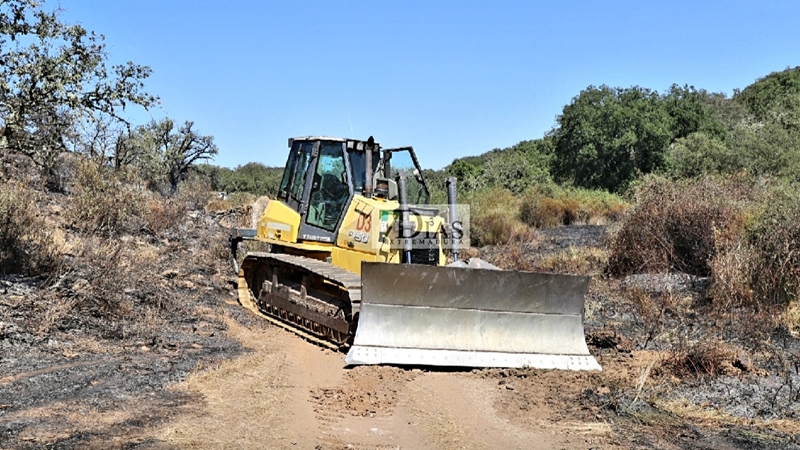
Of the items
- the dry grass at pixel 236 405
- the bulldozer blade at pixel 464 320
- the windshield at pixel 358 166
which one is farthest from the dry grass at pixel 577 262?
the dry grass at pixel 236 405

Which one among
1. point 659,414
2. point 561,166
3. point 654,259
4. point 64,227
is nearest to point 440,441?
point 659,414

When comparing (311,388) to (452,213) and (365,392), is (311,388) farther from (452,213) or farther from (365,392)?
(452,213)

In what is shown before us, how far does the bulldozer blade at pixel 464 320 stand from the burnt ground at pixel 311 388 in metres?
0.22

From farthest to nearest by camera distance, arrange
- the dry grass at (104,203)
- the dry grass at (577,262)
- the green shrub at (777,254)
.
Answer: the dry grass at (577,262)
the dry grass at (104,203)
the green shrub at (777,254)

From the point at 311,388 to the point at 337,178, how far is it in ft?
11.8

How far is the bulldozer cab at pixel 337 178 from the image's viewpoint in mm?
9023

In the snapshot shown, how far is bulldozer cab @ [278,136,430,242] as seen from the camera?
902cm

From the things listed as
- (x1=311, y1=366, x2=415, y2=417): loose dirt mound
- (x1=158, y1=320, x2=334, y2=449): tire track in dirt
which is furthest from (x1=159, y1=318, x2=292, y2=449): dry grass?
(x1=311, y1=366, x2=415, y2=417): loose dirt mound

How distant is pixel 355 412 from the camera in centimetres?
565

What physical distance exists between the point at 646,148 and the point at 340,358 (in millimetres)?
25669

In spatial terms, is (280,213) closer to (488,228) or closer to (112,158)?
(112,158)

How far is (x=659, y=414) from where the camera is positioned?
18.9 ft

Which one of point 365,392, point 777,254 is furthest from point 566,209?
point 365,392

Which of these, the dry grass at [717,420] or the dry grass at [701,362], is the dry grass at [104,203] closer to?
the dry grass at [701,362]
